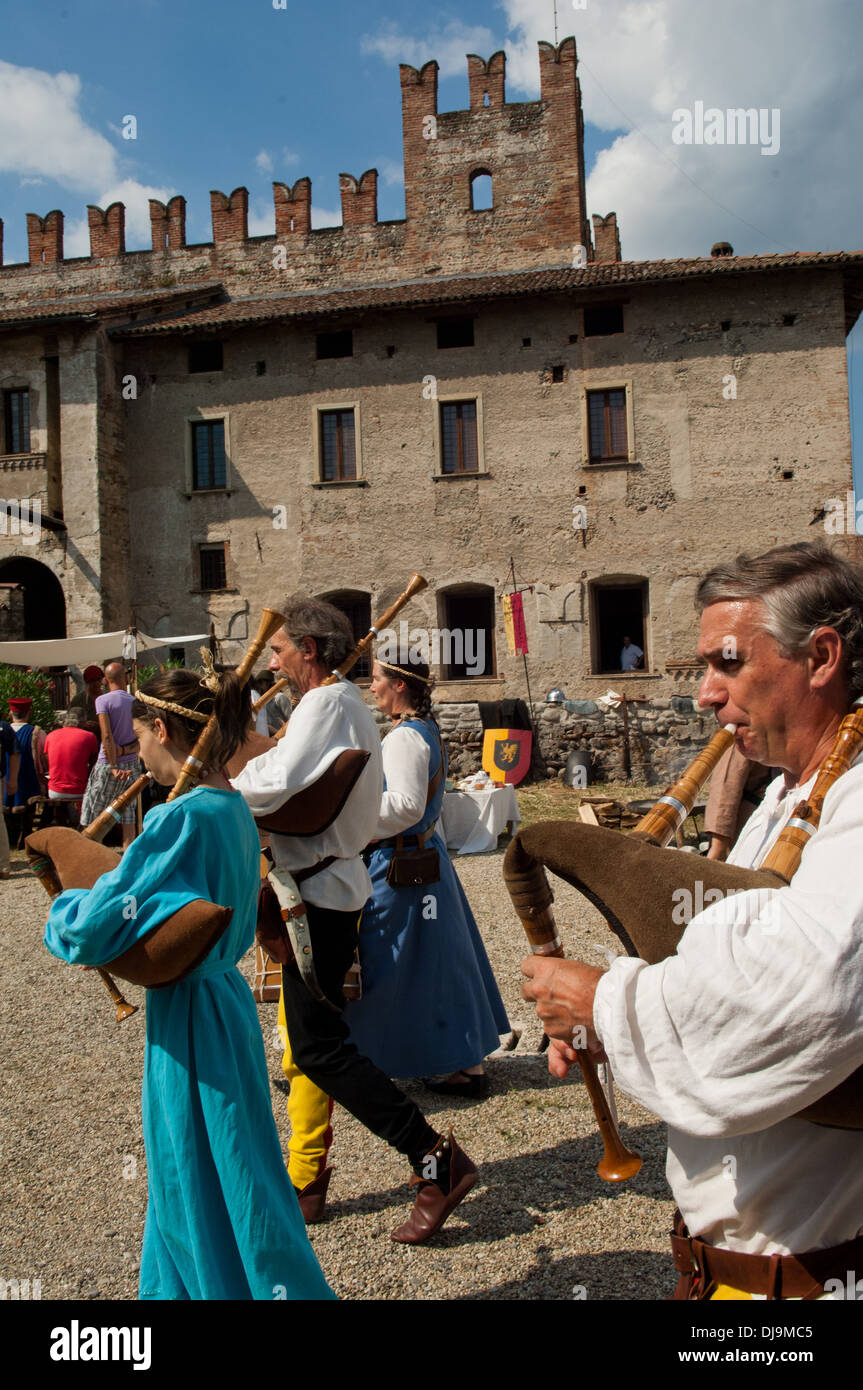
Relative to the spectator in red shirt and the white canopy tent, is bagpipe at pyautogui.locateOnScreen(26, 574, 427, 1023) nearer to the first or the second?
the spectator in red shirt

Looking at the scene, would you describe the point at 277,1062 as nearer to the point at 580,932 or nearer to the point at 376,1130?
the point at 376,1130

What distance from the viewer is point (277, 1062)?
442 centimetres

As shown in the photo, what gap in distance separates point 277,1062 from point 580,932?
9.54 feet

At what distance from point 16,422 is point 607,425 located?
46.1 ft

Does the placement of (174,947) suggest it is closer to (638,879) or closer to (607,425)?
(638,879)

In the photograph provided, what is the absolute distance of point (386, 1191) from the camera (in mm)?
3227

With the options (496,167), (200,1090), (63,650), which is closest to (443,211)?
(496,167)

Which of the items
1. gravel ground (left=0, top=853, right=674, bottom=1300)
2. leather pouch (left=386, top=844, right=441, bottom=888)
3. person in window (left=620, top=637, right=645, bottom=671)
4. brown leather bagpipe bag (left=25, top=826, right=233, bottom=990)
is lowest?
gravel ground (left=0, top=853, right=674, bottom=1300)

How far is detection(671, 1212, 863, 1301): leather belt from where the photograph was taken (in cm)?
130

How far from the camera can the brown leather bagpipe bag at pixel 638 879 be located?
1263 mm

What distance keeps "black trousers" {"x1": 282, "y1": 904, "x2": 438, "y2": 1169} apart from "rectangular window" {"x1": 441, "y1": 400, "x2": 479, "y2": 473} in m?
18.5

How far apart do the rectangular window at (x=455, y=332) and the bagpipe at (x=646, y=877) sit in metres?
20.6

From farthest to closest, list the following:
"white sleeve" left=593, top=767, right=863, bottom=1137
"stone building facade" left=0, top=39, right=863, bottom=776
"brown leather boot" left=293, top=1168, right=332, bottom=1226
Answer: "stone building facade" left=0, top=39, right=863, bottom=776, "brown leather boot" left=293, top=1168, right=332, bottom=1226, "white sleeve" left=593, top=767, right=863, bottom=1137

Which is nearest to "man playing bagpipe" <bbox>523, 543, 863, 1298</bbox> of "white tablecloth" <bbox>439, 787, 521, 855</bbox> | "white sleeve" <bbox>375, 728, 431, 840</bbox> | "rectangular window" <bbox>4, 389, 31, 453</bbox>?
"white sleeve" <bbox>375, 728, 431, 840</bbox>
